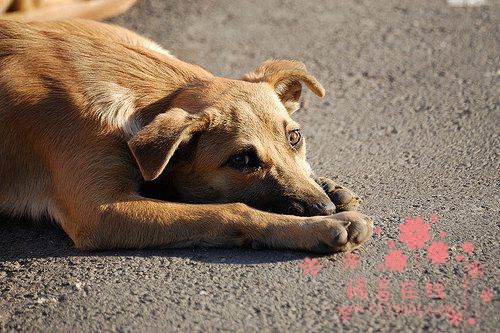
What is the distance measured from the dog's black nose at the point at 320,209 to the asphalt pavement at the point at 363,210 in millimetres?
242

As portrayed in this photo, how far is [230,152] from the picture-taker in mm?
4488

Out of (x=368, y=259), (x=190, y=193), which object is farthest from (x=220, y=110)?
(x=368, y=259)

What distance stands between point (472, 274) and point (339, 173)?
1.51 metres

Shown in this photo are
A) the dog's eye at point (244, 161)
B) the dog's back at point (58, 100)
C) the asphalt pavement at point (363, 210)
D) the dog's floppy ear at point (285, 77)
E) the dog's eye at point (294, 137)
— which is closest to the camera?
the asphalt pavement at point (363, 210)

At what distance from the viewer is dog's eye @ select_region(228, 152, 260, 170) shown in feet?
14.7

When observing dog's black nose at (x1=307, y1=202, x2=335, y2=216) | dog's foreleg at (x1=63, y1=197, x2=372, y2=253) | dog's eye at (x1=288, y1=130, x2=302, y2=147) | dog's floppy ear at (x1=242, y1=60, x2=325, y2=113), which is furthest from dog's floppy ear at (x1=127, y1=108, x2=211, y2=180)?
dog's floppy ear at (x1=242, y1=60, x2=325, y2=113)

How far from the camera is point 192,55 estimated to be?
23.9 ft

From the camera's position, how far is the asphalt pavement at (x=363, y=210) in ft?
12.6

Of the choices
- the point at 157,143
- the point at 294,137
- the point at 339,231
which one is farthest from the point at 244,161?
the point at 339,231

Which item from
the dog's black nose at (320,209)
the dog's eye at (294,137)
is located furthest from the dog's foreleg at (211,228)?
the dog's eye at (294,137)

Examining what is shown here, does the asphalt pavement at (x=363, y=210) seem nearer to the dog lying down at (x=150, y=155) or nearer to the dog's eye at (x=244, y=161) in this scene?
the dog lying down at (x=150, y=155)

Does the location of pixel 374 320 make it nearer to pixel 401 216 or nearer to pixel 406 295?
pixel 406 295

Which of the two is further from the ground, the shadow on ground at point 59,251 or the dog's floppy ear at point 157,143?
the dog's floppy ear at point 157,143

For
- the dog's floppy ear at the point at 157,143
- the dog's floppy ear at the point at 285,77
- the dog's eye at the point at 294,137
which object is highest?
the dog's floppy ear at the point at 285,77
